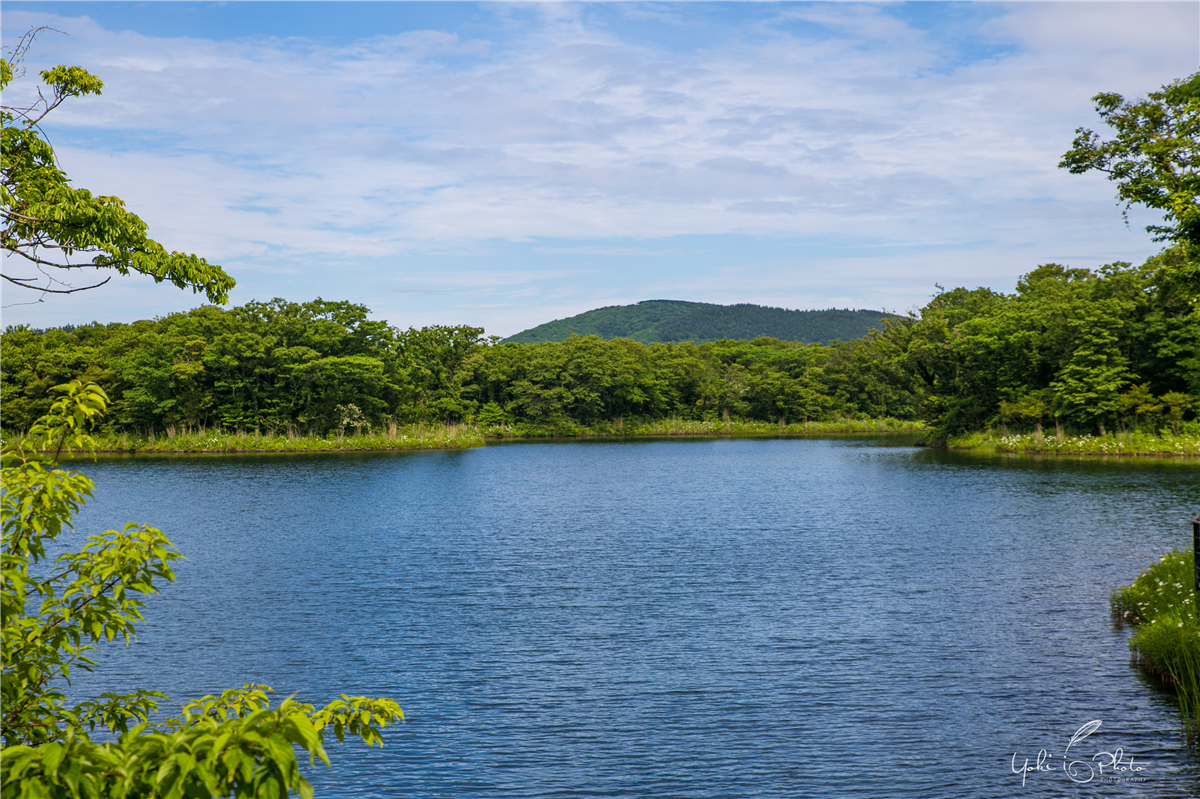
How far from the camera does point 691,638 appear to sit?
42.9 feet

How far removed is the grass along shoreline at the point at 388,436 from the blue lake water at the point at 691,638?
2777 centimetres

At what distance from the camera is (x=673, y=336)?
634 feet

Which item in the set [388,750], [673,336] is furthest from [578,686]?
[673,336]

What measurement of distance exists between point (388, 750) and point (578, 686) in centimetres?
274

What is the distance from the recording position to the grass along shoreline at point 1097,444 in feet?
134

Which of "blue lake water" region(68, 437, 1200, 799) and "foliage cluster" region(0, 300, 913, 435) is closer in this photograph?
"blue lake water" region(68, 437, 1200, 799)

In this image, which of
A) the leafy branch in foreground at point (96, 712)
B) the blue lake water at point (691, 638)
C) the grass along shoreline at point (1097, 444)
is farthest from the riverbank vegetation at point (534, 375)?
the leafy branch in foreground at point (96, 712)

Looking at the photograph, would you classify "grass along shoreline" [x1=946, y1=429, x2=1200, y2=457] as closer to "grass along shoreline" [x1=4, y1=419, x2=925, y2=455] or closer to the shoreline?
the shoreline

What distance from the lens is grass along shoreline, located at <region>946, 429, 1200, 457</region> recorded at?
134ft

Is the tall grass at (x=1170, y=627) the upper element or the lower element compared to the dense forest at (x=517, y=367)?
lower

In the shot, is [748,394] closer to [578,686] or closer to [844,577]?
[844,577]

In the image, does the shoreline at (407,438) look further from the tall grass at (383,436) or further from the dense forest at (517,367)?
the dense forest at (517,367)

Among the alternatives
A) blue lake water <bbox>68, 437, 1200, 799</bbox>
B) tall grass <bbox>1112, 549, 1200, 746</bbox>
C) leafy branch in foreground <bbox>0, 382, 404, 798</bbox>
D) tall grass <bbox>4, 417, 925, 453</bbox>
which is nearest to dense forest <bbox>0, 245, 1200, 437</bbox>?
tall grass <bbox>4, 417, 925, 453</bbox>

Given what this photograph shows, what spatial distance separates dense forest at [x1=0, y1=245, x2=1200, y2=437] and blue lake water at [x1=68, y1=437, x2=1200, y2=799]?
65.2 ft
